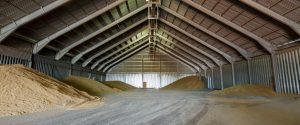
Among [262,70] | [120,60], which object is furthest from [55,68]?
[262,70]

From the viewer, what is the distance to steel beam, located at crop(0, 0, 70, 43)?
1102 cm

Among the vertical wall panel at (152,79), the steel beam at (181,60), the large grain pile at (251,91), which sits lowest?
the large grain pile at (251,91)

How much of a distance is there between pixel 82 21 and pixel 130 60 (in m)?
18.6

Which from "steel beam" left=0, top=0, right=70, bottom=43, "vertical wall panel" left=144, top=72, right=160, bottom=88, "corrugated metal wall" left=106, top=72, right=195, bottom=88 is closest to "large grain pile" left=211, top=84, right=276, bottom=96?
"steel beam" left=0, top=0, right=70, bottom=43

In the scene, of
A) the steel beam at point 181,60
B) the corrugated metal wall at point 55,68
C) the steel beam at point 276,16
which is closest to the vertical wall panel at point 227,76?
the steel beam at point 181,60

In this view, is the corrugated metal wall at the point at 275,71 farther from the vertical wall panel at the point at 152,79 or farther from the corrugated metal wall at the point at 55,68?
the corrugated metal wall at the point at 55,68

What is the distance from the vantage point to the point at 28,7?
35.1 feet

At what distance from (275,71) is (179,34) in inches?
417

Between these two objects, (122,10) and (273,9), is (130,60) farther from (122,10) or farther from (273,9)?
(273,9)

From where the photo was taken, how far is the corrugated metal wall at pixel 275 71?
11.7 m

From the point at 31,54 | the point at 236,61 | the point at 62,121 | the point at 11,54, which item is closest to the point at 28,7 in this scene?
the point at 11,54

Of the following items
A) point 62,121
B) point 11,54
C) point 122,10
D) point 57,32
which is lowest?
point 62,121

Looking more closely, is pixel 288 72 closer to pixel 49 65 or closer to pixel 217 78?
pixel 217 78

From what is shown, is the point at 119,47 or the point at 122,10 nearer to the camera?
the point at 122,10
